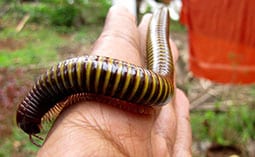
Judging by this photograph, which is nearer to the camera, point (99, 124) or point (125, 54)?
point (99, 124)

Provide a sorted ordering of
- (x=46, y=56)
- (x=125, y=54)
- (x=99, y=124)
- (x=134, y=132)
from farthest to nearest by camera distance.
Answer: (x=46, y=56), (x=125, y=54), (x=134, y=132), (x=99, y=124)

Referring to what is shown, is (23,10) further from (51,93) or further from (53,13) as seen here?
(51,93)

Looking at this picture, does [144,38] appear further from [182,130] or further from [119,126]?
[119,126]

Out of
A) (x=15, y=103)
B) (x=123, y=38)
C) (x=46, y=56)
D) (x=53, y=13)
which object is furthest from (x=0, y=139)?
(x=53, y=13)

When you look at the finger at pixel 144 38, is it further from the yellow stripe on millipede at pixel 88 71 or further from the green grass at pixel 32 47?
the green grass at pixel 32 47

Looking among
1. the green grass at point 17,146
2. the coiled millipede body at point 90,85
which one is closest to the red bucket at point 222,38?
the green grass at point 17,146

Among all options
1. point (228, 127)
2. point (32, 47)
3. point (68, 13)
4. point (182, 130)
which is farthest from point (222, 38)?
point (68, 13)

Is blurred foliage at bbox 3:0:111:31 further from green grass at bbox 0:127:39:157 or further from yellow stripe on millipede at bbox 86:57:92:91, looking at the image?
yellow stripe on millipede at bbox 86:57:92:91
